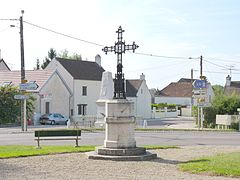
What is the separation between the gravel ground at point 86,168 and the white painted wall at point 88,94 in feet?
141

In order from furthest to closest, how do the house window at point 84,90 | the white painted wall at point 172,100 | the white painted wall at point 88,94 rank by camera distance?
1. the white painted wall at point 172,100
2. the house window at point 84,90
3. the white painted wall at point 88,94

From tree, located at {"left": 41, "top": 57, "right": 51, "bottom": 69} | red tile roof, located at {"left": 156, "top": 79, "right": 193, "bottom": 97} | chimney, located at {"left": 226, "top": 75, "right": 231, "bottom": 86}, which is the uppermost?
tree, located at {"left": 41, "top": 57, "right": 51, "bottom": 69}

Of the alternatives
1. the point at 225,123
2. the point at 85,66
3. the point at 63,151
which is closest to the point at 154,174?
the point at 63,151

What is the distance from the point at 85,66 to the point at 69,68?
4602 mm

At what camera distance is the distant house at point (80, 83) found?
60.6 metres

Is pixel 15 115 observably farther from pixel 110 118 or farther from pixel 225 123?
pixel 110 118

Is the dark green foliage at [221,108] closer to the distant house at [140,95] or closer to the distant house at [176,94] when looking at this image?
the distant house at [140,95]

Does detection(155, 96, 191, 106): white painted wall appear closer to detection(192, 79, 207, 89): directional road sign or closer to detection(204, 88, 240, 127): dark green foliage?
detection(204, 88, 240, 127): dark green foliage

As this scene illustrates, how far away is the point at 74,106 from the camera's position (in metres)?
60.3

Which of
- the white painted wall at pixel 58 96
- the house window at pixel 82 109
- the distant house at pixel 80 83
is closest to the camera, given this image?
the white painted wall at pixel 58 96

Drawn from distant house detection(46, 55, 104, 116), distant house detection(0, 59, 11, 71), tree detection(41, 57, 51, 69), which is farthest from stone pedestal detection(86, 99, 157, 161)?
tree detection(41, 57, 51, 69)

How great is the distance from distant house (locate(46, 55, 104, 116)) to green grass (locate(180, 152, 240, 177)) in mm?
44845

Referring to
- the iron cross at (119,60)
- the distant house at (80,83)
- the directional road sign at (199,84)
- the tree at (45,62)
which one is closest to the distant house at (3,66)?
the distant house at (80,83)

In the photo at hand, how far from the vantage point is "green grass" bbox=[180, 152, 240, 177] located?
13199 millimetres
